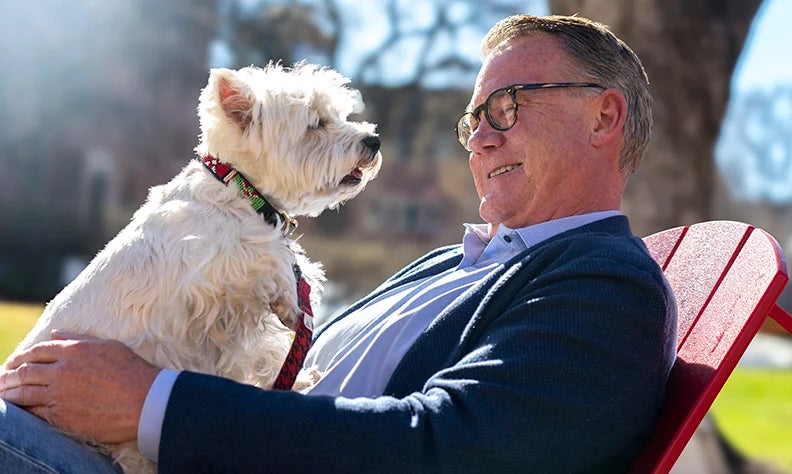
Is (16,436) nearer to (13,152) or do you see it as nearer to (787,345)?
(13,152)

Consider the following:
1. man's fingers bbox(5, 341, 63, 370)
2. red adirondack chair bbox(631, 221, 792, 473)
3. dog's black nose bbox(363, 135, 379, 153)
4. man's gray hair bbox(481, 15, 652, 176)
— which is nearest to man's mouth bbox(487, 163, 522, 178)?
man's gray hair bbox(481, 15, 652, 176)

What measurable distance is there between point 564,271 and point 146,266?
1191mm

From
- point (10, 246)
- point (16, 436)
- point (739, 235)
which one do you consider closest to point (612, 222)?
point (739, 235)

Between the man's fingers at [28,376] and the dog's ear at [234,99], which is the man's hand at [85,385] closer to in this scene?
the man's fingers at [28,376]

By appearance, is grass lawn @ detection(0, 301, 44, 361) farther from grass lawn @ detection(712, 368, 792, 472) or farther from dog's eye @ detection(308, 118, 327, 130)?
grass lawn @ detection(712, 368, 792, 472)

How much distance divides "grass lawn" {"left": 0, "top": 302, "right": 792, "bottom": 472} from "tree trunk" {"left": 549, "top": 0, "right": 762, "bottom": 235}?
2451 millimetres

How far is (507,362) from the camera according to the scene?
2.21 meters

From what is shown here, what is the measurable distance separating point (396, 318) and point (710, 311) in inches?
36.8

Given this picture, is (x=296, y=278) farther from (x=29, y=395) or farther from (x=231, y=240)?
(x=29, y=395)

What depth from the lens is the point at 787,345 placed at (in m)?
25.1

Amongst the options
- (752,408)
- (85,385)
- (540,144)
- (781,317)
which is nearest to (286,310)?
(85,385)

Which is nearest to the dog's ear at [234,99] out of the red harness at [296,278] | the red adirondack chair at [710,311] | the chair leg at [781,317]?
the red harness at [296,278]

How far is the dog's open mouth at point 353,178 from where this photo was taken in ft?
11.2

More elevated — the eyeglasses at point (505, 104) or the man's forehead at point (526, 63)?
the man's forehead at point (526, 63)
